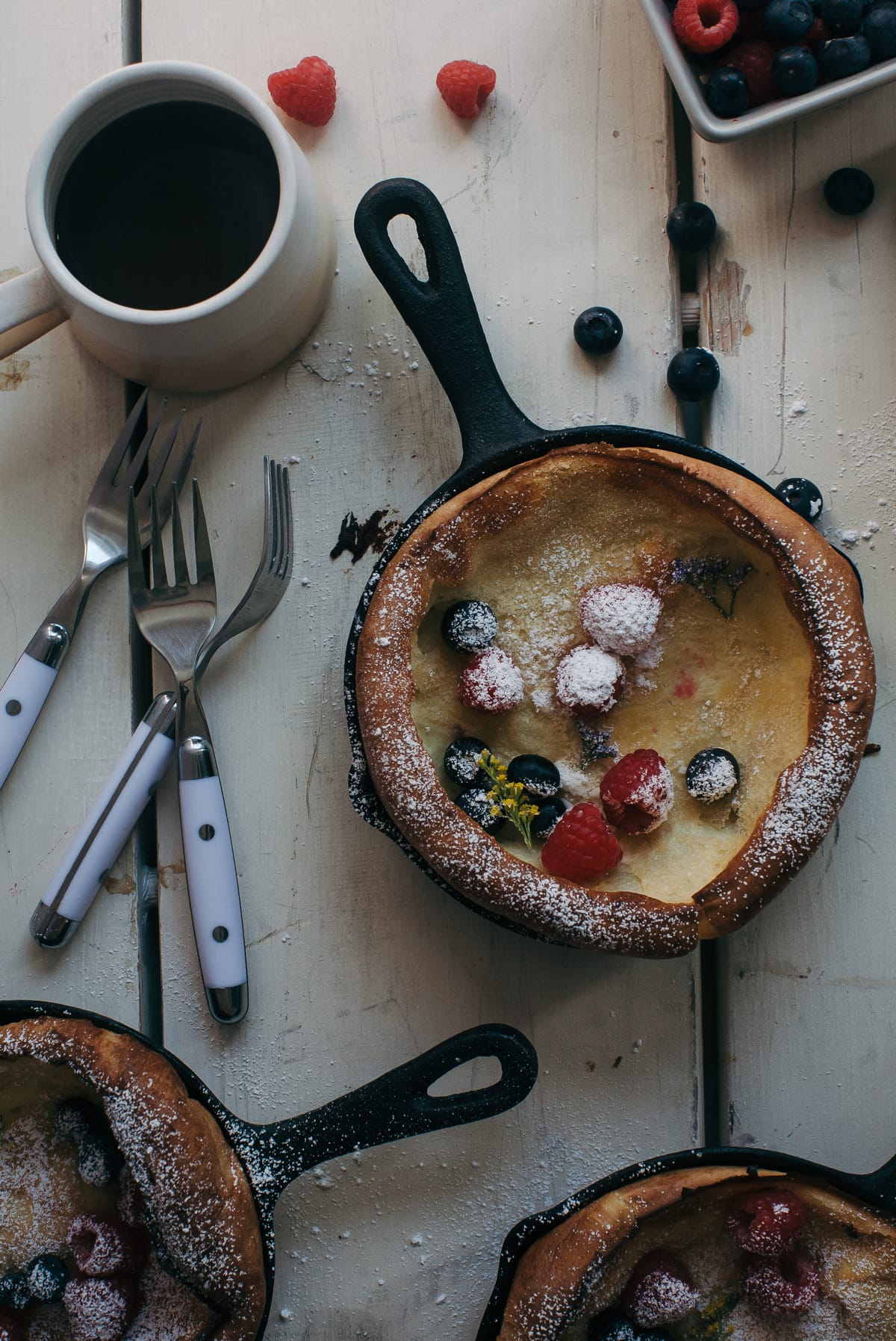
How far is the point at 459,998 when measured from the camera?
1.45 m

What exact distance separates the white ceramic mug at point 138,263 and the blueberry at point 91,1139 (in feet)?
2.95

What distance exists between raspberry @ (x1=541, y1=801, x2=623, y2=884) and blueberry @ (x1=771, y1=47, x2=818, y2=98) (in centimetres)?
86

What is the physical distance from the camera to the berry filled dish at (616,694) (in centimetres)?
124

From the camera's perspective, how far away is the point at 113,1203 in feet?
4.46

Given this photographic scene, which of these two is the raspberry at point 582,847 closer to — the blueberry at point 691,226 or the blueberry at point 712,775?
the blueberry at point 712,775

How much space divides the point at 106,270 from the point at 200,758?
60 centimetres

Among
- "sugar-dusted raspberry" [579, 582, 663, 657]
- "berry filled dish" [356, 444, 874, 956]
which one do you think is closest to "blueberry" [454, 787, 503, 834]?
"berry filled dish" [356, 444, 874, 956]

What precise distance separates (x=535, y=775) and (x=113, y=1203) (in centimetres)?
72

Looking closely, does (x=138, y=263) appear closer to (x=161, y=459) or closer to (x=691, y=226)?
(x=161, y=459)

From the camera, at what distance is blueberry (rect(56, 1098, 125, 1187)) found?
1310 mm

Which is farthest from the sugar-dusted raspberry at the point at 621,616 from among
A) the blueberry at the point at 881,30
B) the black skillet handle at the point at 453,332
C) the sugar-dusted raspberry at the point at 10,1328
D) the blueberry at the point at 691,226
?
the sugar-dusted raspberry at the point at 10,1328

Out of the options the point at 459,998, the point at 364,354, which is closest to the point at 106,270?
the point at 364,354

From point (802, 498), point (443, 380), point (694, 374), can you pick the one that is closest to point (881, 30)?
point (694, 374)

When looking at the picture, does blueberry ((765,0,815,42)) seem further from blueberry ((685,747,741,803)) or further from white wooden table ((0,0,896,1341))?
blueberry ((685,747,741,803))
